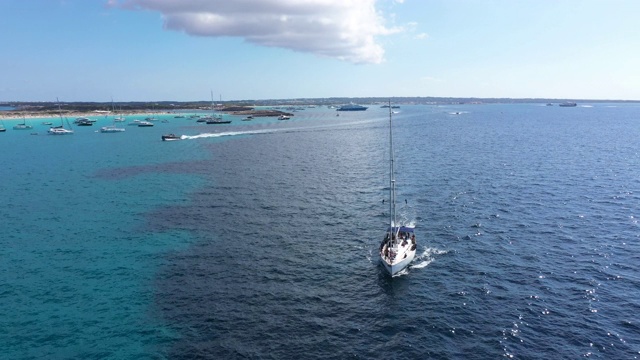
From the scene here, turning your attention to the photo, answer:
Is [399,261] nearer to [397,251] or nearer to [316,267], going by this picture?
[397,251]

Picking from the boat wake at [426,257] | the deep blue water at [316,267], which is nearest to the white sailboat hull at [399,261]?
the boat wake at [426,257]

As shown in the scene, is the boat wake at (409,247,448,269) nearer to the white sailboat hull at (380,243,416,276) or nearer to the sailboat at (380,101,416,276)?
the sailboat at (380,101,416,276)

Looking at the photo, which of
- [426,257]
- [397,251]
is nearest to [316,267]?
[397,251]

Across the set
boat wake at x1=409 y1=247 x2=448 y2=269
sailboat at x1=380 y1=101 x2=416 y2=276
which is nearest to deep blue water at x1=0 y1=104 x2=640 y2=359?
boat wake at x1=409 y1=247 x2=448 y2=269

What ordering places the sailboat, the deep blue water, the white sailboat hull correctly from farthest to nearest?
1. the sailboat
2. the white sailboat hull
3. the deep blue water

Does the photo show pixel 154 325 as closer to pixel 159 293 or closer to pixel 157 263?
pixel 159 293

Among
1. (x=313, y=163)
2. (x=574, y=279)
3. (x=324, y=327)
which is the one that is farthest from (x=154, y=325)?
(x=313, y=163)

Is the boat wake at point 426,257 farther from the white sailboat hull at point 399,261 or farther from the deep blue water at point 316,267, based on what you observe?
the white sailboat hull at point 399,261

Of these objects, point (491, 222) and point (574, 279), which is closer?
point (574, 279)

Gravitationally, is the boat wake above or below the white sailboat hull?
below
